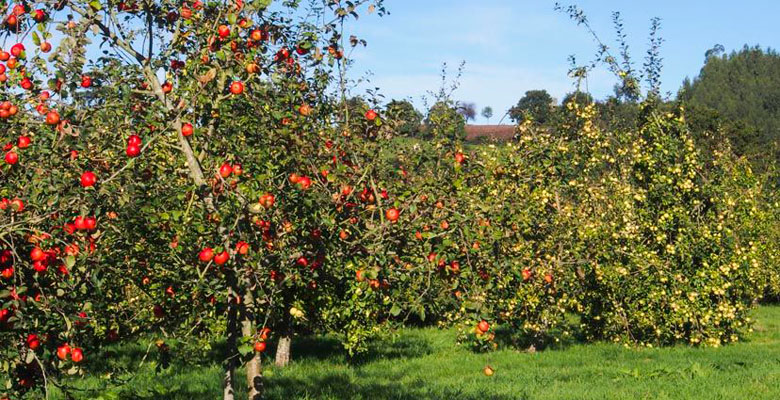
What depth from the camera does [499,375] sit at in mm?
12039

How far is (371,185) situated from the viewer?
5039mm

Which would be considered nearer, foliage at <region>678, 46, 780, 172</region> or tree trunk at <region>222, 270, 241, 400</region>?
tree trunk at <region>222, 270, 241, 400</region>

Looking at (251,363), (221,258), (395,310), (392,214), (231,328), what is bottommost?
(251,363)

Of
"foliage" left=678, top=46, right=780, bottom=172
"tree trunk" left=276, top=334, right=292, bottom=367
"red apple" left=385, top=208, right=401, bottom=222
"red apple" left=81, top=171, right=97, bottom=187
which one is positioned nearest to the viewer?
"red apple" left=81, top=171, right=97, bottom=187

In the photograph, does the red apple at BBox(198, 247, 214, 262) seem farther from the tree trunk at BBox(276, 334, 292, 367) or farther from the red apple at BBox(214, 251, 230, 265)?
the tree trunk at BBox(276, 334, 292, 367)

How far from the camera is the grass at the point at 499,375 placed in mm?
10289

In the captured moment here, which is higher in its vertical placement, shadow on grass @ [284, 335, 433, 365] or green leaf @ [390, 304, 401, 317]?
green leaf @ [390, 304, 401, 317]

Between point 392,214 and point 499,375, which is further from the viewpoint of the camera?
point 499,375

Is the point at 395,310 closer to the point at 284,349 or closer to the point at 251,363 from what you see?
the point at 251,363

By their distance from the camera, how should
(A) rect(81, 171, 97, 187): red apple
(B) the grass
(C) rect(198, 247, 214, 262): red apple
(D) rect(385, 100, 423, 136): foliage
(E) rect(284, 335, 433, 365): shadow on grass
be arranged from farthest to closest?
(E) rect(284, 335, 433, 365): shadow on grass, (B) the grass, (D) rect(385, 100, 423, 136): foliage, (C) rect(198, 247, 214, 262): red apple, (A) rect(81, 171, 97, 187): red apple

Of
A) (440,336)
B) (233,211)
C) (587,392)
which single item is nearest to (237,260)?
(233,211)

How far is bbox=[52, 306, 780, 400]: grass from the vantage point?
1029cm

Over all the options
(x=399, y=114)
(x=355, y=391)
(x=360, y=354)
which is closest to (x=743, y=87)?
(x=360, y=354)

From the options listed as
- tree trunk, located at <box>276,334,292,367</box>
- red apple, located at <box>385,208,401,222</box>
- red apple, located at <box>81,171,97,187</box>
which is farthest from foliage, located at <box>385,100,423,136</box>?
tree trunk, located at <box>276,334,292,367</box>
